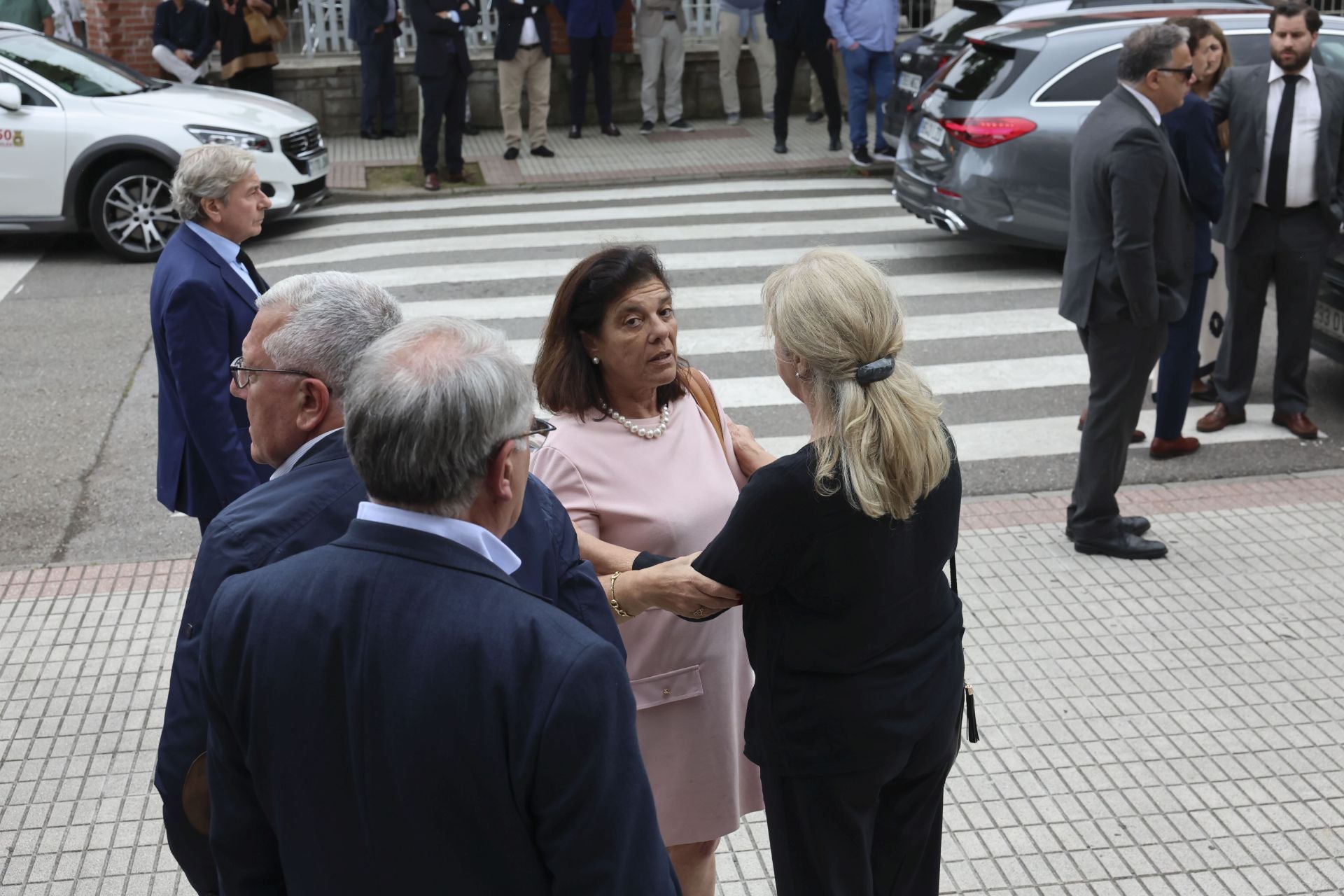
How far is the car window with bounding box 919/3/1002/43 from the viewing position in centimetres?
1281

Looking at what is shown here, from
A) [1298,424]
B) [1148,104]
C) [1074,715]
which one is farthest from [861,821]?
[1298,424]

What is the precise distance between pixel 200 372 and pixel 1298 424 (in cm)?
563

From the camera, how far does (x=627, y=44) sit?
17578 millimetres

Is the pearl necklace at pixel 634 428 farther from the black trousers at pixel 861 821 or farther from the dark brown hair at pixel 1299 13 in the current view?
the dark brown hair at pixel 1299 13

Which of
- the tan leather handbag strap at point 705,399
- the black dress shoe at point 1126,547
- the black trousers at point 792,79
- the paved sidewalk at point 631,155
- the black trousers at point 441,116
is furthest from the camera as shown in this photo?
the black trousers at point 792,79

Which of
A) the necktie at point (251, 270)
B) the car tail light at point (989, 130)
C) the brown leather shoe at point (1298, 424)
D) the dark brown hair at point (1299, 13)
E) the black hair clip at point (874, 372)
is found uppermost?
the dark brown hair at point (1299, 13)

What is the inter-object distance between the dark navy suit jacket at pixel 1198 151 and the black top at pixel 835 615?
4.08m

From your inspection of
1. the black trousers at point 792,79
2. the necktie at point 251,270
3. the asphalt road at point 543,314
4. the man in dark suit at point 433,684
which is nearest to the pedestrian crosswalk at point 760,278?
the asphalt road at point 543,314

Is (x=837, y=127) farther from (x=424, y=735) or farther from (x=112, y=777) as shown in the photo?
(x=424, y=735)

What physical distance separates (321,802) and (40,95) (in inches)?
434

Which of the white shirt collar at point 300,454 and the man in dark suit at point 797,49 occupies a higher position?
the man in dark suit at point 797,49

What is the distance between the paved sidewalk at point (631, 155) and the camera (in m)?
14.4

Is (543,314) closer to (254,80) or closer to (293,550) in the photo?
(293,550)

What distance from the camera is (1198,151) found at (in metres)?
6.33
